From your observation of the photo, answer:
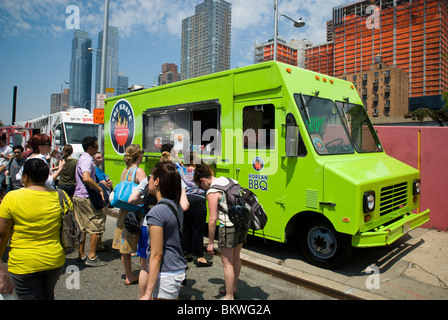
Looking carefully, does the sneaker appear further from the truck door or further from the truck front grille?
the truck front grille

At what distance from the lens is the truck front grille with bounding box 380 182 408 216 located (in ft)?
15.6

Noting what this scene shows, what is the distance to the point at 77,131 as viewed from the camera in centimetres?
1448

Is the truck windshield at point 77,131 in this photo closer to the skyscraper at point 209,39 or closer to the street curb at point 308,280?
the street curb at point 308,280

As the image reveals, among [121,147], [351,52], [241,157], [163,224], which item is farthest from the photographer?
[351,52]

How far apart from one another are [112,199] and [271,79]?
297 centimetres

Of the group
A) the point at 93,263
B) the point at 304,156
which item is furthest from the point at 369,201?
the point at 93,263

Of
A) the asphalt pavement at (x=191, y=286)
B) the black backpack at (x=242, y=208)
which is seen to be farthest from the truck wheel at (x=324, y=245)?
the black backpack at (x=242, y=208)

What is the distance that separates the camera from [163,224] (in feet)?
8.77

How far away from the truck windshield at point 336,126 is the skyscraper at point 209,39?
25860 mm

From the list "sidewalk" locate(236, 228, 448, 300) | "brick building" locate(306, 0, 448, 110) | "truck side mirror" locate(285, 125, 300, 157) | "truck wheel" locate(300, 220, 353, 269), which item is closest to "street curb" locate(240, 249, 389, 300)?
"sidewalk" locate(236, 228, 448, 300)
